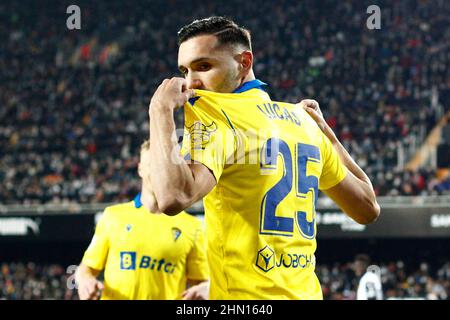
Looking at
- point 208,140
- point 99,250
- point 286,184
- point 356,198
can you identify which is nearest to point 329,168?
point 356,198

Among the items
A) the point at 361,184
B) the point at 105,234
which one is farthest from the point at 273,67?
the point at 361,184

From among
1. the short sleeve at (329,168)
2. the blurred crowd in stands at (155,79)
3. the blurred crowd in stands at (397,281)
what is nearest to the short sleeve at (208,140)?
the short sleeve at (329,168)

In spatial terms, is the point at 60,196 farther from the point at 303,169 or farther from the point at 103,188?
the point at 303,169


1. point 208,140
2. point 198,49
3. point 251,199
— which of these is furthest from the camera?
point 198,49

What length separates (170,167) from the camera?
2.31 meters

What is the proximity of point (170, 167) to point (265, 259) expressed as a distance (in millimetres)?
537

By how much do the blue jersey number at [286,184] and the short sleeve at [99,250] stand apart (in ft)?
9.88

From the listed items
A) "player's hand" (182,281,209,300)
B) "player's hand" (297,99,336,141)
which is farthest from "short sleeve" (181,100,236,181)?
"player's hand" (182,281,209,300)

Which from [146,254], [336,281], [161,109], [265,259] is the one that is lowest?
[336,281]

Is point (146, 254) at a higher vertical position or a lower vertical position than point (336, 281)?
higher

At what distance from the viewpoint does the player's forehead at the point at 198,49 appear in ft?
8.86

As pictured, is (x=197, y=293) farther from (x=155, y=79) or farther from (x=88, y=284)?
(x=155, y=79)

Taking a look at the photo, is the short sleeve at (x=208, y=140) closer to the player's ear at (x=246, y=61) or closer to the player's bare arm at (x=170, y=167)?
the player's bare arm at (x=170, y=167)

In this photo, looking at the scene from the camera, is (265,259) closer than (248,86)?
Yes
